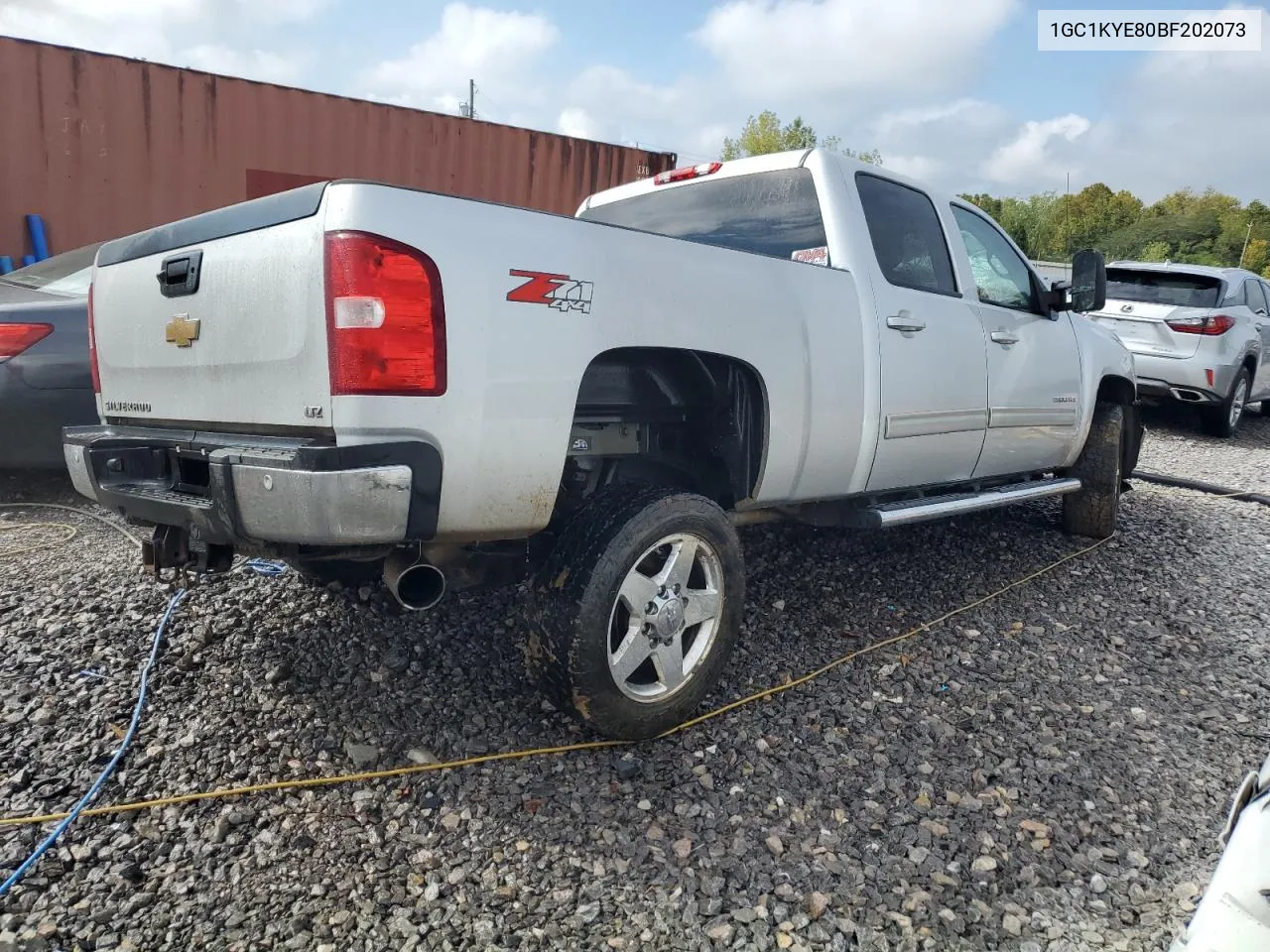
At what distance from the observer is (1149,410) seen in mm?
10453

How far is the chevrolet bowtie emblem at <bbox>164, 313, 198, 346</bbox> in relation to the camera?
2.39 m

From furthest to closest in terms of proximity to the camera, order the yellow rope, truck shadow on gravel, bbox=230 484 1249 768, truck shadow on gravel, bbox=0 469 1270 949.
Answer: truck shadow on gravel, bbox=230 484 1249 768 < the yellow rope < truck shadow on gravel, bbox=0 469 1270 949

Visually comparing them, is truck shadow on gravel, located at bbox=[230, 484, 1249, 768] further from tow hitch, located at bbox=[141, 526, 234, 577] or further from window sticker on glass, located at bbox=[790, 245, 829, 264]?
window sticker on glass, located at bbox=[790, 245, 829, 264]

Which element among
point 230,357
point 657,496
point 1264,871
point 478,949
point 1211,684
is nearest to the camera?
point 1264,871

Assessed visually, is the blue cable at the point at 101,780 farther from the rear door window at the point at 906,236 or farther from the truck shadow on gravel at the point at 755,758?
the rear door window at the point at 906,236

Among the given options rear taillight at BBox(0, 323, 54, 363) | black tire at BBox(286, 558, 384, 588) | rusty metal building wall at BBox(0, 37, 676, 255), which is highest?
rusty metal building wall at BBox(0, 37, 676, 255)

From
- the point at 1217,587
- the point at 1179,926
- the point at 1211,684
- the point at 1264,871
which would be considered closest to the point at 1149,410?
the point at 1217,587

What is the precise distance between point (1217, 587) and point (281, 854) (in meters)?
4.29

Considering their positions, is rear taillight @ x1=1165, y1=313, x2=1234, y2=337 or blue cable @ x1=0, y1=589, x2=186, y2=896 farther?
rear taillight @ x1=1165, y1=313, x2=1234, y2=337

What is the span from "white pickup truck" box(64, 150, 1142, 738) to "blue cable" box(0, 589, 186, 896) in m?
0.44

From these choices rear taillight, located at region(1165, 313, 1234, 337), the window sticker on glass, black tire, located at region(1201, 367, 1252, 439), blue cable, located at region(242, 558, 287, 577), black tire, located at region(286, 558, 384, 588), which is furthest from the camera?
A: black tire, located at region(1201, 367, 1252, 439)

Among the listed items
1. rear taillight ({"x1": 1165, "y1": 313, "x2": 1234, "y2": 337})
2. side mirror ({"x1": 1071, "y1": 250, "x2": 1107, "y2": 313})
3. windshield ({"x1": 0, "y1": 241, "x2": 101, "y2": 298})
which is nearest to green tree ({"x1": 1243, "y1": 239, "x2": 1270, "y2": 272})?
rear taillight ({"x1": 1165, "y1": 313, "x2": 1234, "y2": 337})

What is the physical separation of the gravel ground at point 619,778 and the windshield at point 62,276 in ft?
5.35

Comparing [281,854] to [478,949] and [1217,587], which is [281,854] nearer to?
[478,949]
